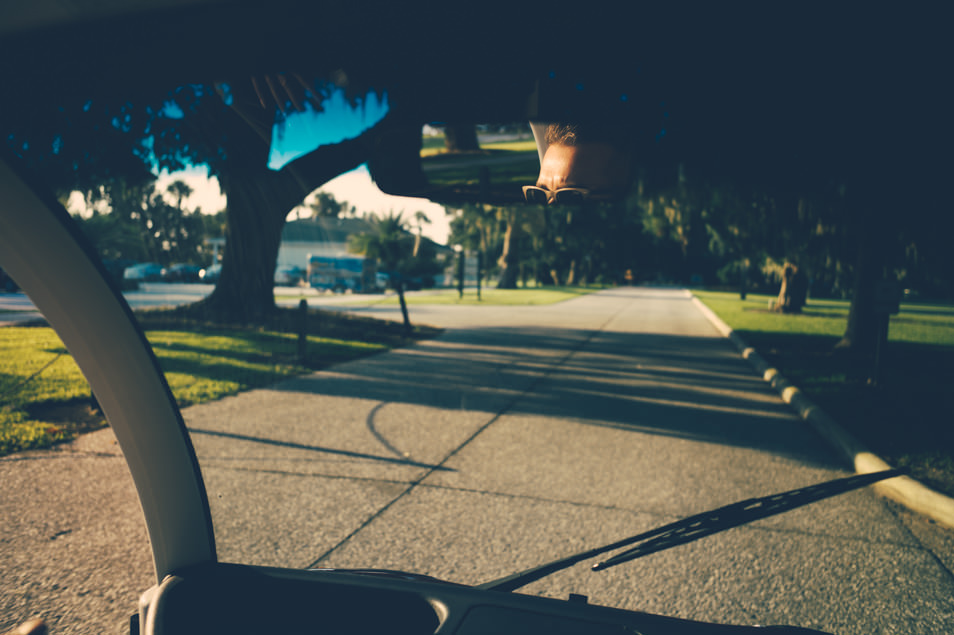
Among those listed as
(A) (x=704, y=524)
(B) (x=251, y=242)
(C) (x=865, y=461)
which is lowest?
(C) (x=865, y=461)

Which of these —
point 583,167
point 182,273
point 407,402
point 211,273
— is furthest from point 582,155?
point 407,402

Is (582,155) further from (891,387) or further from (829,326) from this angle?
(829,326)

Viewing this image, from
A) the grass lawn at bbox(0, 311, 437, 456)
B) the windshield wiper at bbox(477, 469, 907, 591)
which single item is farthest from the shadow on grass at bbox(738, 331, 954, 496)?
the grass lawn at bbox(0, 311, 437, 456)

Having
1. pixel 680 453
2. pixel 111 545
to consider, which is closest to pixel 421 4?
pixel 111 545

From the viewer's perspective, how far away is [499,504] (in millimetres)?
4453

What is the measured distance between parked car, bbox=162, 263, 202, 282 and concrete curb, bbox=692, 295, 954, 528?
183 inches

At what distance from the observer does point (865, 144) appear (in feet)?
5.42

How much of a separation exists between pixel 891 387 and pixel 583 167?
973 cm

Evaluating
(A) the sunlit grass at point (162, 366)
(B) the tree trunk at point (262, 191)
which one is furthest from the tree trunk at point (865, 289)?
(B) the tree trunk at point (262, 191)

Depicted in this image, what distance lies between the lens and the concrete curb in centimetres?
429

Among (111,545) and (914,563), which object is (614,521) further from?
(111,545)

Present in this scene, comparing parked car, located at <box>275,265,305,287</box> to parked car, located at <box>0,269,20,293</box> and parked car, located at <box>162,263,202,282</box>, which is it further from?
parked car, located at <box>0,269,20,293</box>

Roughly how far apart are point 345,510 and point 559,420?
334cm

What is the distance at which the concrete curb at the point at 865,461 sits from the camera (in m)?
4.29
